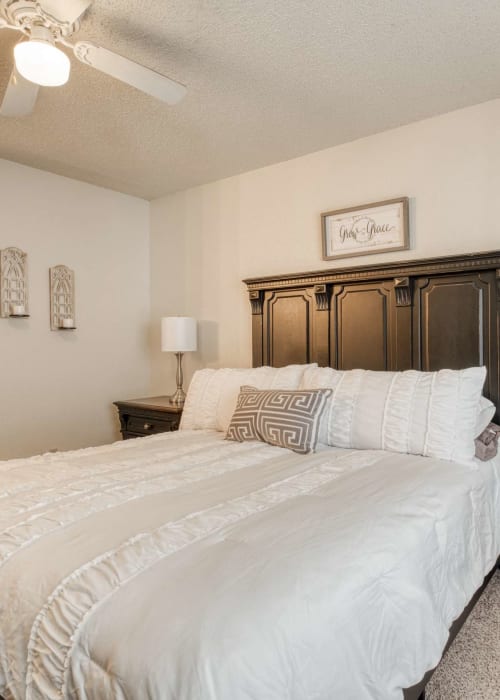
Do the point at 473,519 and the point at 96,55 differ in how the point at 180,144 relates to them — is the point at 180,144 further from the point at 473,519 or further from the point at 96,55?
the point at 473,519

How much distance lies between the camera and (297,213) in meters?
3.29

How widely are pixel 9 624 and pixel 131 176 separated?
319 centimetres

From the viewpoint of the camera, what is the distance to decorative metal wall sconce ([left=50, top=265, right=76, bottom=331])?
3516 millimetres

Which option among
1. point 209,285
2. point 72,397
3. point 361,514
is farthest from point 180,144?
point 361,514

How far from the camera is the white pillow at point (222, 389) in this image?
2.65m

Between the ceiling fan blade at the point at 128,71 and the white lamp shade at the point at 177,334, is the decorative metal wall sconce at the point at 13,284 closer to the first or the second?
the white lamp shade at the point at 177,334

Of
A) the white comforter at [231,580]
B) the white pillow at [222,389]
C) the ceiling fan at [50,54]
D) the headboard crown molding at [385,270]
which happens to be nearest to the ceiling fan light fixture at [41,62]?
the ceiling fan at [50,54]

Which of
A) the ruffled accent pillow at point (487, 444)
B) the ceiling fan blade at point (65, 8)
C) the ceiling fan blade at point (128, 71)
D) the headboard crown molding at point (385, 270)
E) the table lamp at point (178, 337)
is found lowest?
the ruffled accent pillow at point (487, 444)

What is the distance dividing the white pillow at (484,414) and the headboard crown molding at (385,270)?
2.27 feet

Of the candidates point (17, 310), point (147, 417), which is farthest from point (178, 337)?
point (17, 310)

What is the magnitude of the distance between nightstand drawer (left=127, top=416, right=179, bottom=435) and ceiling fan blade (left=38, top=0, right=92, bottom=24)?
2.26 m

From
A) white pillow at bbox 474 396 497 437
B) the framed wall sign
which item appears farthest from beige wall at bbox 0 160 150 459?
white pillow at bbox 474 396 497 437

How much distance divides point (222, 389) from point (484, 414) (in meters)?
1.39

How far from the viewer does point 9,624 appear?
1.06 meters
